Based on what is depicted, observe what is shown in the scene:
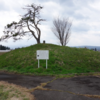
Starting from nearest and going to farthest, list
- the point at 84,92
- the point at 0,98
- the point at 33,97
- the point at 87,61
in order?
the point at 0,98 → the point at 33,97 → the point at 84,92 → the point at 87,61

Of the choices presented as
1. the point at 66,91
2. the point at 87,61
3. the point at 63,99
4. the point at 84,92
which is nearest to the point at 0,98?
the point at 63,99

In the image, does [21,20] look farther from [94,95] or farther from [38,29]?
[94,95]

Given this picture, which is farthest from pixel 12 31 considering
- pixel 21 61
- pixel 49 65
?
pixel 49 65

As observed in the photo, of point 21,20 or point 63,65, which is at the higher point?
point 21,20

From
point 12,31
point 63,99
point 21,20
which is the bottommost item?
point 63,99

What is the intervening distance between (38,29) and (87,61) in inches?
375

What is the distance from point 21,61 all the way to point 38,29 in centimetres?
809

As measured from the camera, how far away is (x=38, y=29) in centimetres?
1747

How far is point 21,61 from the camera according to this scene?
10398mm

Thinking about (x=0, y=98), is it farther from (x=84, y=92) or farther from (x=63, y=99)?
(x=84, y=92)

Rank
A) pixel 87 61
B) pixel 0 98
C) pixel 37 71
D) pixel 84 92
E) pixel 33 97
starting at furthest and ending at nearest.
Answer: pixel 87 61, pixel 37 71, pixel 84 92, pixel 33 97, pixel 0 98

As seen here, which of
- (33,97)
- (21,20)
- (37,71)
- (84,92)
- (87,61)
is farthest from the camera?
(21,20)

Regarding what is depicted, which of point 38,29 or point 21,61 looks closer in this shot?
point 21,61

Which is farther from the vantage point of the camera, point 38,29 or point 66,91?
point 38,29
